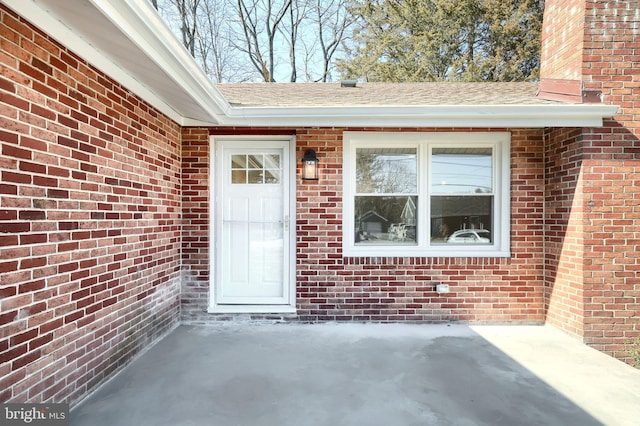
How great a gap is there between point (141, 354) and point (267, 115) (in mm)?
2874

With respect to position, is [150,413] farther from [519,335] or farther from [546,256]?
[546,256]

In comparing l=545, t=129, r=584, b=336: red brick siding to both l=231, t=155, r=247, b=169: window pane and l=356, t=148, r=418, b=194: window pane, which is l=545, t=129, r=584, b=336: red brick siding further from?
l=231, t=155, r=247, b=169: window pane

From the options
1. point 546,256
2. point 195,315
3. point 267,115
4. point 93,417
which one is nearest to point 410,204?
point 546,256

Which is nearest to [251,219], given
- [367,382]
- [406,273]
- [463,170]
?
[406,273]

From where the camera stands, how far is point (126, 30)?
2053 mm

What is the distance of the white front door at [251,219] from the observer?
438 cm

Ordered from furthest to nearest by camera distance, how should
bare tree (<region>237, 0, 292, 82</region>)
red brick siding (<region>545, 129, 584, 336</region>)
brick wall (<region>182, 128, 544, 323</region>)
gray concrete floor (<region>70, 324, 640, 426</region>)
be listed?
bare tree (<region>237, 0, 292, 82</region>)
brick wall (<region>182, 128, 544, 323</region>)
red brick siding (<region>545, 129, 584, 336</region>)
gray concrete floor (<region>70, 324, 640, 426</region>)

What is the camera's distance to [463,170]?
4.39m

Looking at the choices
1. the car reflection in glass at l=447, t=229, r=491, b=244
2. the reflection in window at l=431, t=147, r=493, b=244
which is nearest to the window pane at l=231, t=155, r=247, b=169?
the reflection in window at l=431, t=147, r=493, b=244

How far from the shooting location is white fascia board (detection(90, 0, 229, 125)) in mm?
1918

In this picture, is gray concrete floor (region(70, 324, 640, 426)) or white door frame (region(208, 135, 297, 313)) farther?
white door frame (region(208, 135, 297, 313))
